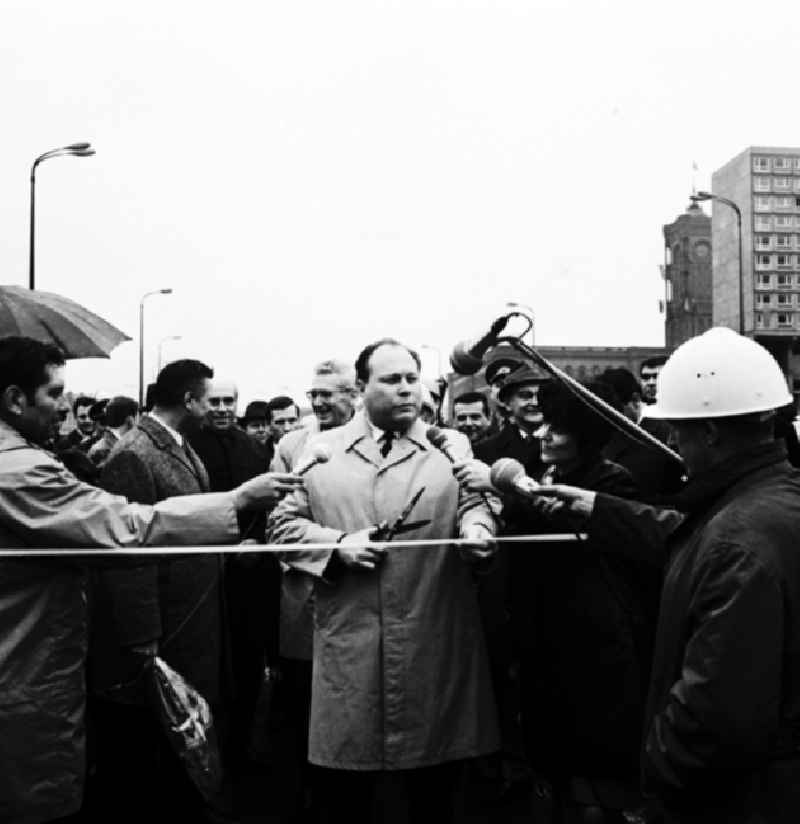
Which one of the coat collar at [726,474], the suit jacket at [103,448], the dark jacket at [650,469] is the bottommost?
the suit jacket at [103,448]

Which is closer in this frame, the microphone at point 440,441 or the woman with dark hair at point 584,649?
the woman with dark hair at point 584,649

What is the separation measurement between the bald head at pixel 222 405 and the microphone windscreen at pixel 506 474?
14.4ft

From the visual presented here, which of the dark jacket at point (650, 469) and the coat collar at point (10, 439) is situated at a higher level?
the coat collar at point (10, 439)

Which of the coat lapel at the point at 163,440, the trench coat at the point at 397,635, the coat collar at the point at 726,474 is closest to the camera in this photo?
the coat collar at the point at 726,474

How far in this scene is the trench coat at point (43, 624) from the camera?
3.79m

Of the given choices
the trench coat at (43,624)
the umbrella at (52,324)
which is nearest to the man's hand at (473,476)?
the trench coat at (43,624)

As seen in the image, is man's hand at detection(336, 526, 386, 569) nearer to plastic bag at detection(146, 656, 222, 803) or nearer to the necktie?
the necktie

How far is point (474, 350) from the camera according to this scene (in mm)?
4238

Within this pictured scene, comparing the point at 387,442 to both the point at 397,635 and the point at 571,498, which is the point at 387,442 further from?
the point at 571,498

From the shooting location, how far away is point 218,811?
5113mm

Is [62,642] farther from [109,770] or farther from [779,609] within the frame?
[779,609]

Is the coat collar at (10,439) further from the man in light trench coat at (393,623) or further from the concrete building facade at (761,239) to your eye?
the concrete building facade at (761,239)

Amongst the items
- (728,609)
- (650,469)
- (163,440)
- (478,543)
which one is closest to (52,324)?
(163,440)

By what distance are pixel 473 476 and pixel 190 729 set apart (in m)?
1.78
